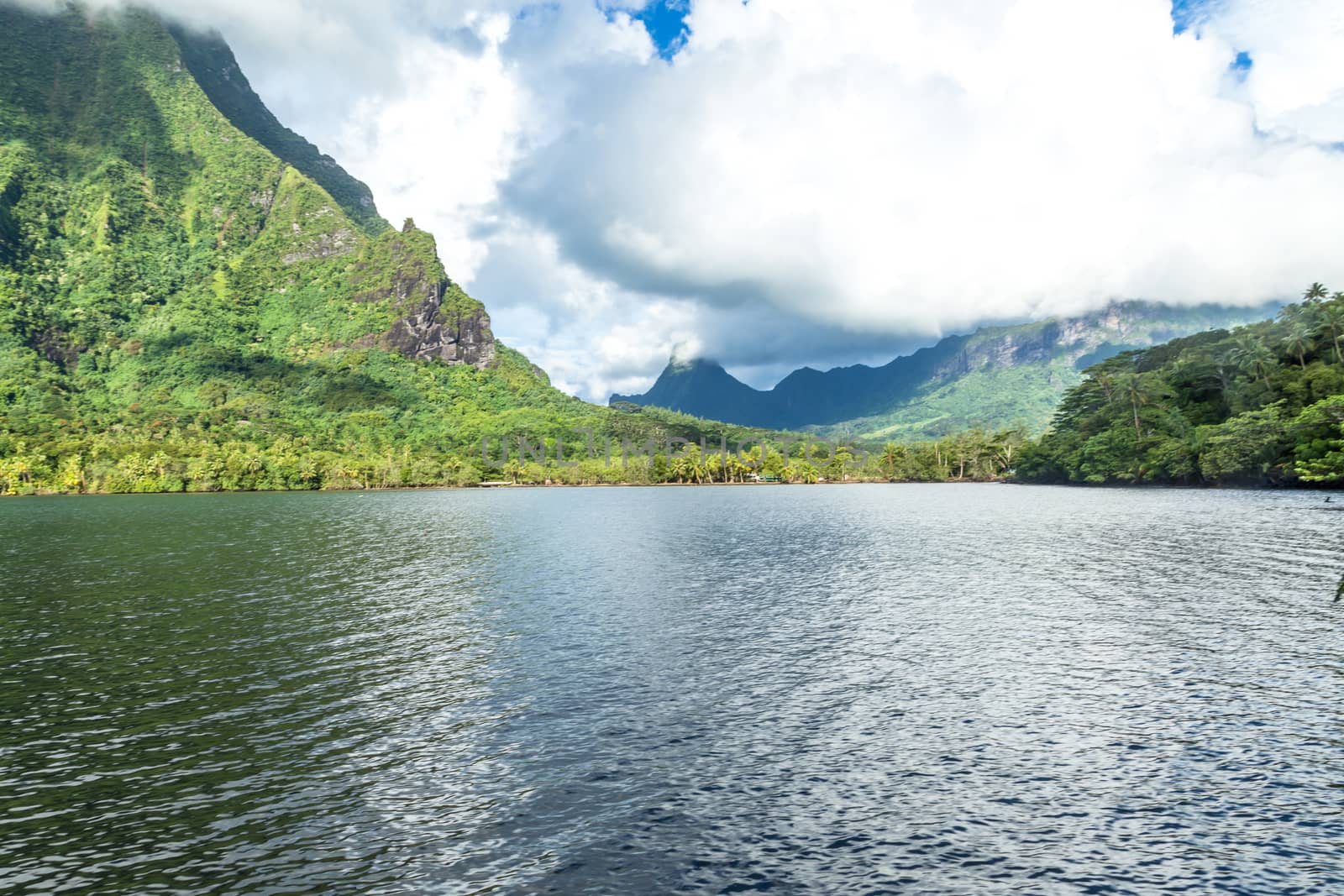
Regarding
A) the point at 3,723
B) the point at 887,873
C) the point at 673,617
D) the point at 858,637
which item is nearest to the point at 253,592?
the point at 3,723

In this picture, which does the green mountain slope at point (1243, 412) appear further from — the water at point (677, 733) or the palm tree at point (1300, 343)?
the water at point (677, 733)

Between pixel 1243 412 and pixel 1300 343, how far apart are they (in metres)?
19.7

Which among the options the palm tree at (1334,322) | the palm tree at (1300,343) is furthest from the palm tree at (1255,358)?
the palm tree at (1334,322)

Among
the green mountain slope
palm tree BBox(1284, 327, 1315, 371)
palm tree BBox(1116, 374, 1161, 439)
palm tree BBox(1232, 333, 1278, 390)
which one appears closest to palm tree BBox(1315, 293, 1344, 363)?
the green mountain slope

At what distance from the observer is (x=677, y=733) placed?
77.8 feet

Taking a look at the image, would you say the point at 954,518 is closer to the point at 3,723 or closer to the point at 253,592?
the point at 253,592

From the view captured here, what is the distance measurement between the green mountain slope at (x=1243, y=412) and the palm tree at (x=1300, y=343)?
0.21m

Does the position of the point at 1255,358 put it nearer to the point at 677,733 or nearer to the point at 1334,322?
the point at 1334,322

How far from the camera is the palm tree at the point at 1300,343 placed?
14438cm

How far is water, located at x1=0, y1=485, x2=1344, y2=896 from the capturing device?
51.8ft

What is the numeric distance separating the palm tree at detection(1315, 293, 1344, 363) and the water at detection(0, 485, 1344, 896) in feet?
395

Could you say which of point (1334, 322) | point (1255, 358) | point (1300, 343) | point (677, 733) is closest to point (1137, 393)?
point (1255, 358)

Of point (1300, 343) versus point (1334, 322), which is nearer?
point (1334, 322)

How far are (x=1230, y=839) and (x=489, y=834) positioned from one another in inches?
717
